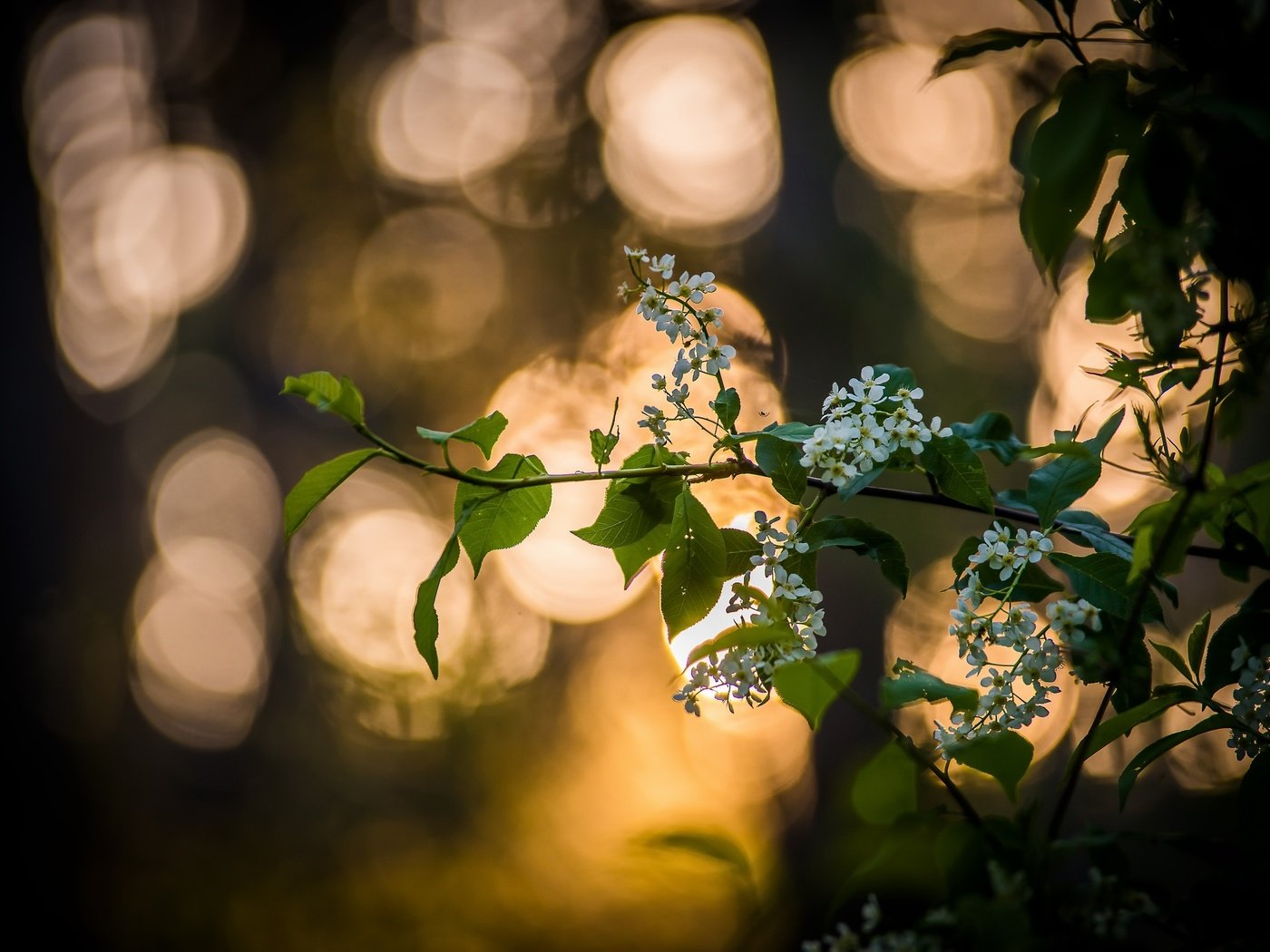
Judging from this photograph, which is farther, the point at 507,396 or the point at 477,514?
the point at 507,396

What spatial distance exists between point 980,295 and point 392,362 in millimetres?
3908

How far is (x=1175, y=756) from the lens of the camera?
4.26m

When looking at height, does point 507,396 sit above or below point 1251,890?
above

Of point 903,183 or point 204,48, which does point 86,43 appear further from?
point 903,183

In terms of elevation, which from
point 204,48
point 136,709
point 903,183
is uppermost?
point 204,48

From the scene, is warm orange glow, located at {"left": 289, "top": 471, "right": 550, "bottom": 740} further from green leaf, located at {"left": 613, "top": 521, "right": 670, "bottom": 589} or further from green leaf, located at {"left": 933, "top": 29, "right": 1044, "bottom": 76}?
green leaf, located at {"left": 933, "top": 29, "right": 1044, "bottom": 76}

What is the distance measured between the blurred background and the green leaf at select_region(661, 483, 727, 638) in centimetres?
351

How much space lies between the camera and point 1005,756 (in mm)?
459

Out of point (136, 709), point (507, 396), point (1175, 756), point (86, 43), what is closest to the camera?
Result: point (1175, 756)

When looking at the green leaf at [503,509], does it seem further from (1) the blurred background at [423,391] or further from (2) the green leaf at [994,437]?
(1) the blurred background at [423,391]

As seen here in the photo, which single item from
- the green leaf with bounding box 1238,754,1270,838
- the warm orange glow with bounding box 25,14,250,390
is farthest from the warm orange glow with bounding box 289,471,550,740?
the green leaf with bounding box 1238,754,1270,838

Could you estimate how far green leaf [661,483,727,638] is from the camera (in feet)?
2.02

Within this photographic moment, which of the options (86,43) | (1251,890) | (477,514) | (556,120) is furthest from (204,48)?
(1251,890)

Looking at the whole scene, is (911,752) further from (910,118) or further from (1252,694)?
(910,118)
